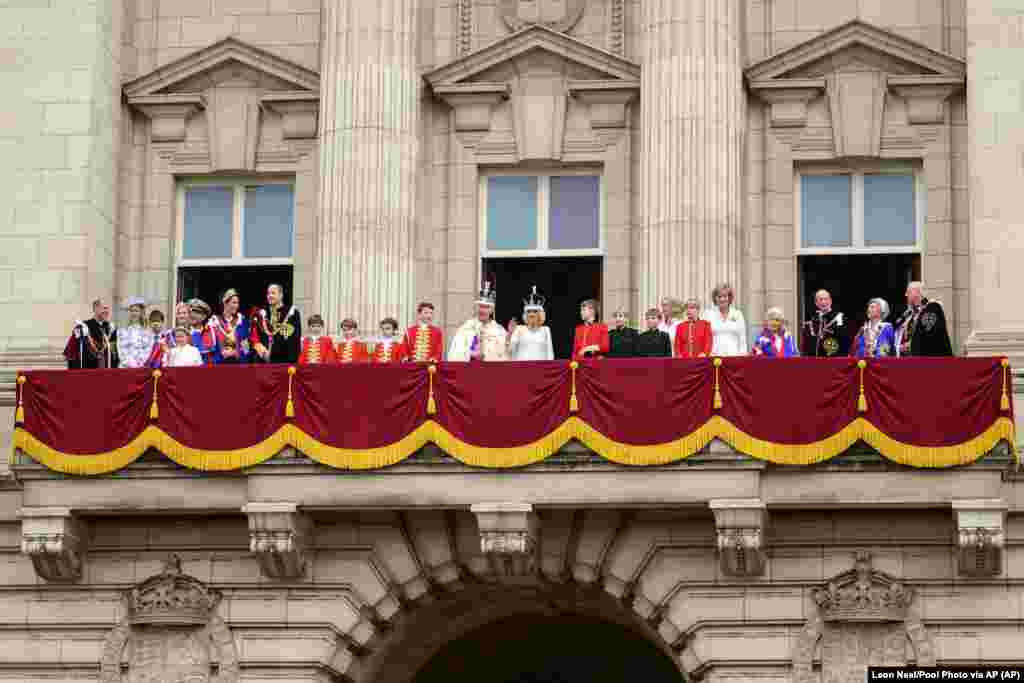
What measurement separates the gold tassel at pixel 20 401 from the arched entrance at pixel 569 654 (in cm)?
1000

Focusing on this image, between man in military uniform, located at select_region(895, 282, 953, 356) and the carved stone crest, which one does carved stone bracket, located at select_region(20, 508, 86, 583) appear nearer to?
the carved stone crest

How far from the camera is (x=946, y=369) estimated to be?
127 ft

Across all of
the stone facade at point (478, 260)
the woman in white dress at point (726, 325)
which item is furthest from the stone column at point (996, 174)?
the woman in white dress at point (726, 325)

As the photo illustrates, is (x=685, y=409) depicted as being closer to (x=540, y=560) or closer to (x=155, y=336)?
(x=540, y=560)

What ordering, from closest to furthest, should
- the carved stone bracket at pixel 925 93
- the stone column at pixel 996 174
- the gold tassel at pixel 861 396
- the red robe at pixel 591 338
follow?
the gold tassel at pixel 861 396 → the red robe at pixel 591 338 → the stone column at pixel 996 174 → the carved stone bracket at pixel 925 93

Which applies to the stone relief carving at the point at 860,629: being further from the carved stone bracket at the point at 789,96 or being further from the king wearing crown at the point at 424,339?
the carved stone bracket at the point at 789,96

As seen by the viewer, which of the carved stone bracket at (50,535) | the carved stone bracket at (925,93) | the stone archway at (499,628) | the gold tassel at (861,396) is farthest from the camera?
the carved stone bracket at (925,93)

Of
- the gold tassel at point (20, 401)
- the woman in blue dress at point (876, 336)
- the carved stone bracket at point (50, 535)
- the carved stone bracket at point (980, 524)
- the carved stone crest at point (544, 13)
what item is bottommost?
the carved stone bracket at point (50, 535)

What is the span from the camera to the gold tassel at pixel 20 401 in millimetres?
41125

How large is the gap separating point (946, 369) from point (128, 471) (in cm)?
1219

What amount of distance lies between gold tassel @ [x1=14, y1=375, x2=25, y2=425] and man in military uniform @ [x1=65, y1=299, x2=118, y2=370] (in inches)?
37.2

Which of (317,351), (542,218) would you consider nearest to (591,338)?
(317,351)

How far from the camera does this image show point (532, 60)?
45.2 metres

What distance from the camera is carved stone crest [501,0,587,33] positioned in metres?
45.4
